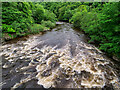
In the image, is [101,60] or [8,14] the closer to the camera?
[101,60]

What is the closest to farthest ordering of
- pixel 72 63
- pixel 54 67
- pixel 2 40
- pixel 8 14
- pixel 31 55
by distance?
1. pixel 54 67
2. pixel 72 63
3. pixel 31 55
4. pixel 2 40
5. pixel 8 14

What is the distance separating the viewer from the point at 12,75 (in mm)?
4434

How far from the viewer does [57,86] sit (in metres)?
3.82

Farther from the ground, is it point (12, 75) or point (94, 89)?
point (94, 89)

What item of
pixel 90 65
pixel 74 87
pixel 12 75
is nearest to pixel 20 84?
pixel 12 75

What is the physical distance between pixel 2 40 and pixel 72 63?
9115 mm

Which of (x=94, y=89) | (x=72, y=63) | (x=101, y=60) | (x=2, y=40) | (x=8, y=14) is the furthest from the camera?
(x=8, y=14)

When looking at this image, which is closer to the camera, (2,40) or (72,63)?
(72,63)

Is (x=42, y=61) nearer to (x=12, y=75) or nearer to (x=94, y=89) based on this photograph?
(x=12, y=75)

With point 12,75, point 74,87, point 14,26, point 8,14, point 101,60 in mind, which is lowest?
point 12,75

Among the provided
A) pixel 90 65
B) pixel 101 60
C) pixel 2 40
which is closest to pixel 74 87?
pixel 90 65

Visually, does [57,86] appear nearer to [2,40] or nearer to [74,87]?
[74,87]

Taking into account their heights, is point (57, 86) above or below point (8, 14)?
below

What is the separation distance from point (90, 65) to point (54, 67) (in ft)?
8.85
